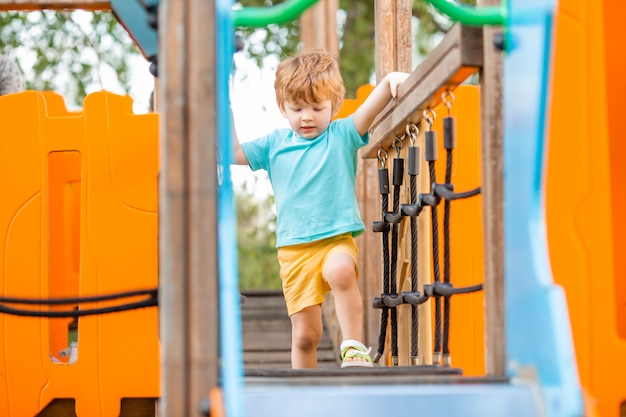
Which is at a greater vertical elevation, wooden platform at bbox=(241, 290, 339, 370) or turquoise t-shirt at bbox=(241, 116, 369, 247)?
turquoise t-shirt at bbox=(241, 116, 369, 247)

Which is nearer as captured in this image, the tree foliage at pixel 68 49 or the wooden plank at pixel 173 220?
the wooden plank at pixel 173 220

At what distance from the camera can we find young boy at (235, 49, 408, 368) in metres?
2.96

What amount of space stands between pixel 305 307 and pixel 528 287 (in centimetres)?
138

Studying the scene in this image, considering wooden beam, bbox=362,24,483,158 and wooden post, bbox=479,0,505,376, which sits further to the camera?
wooden beam, bbox=362,24,483,158

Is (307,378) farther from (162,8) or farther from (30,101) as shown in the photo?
(30,101)

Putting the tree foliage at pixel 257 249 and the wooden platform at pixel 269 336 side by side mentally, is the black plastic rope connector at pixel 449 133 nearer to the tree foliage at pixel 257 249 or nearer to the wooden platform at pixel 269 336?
the wooden platform at pixel 269 336

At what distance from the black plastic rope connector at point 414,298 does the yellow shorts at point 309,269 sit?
0.31 meters

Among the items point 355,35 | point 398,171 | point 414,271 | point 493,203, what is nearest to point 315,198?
point 398,171

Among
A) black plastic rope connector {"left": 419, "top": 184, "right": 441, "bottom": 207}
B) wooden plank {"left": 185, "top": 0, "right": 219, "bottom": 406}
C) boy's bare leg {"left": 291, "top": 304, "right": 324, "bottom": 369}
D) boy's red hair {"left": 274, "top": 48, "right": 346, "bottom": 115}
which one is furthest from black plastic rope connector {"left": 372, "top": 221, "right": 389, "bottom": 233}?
wooden plank {"left": 185, "top": 0, "right": 219, "bottom": 406}

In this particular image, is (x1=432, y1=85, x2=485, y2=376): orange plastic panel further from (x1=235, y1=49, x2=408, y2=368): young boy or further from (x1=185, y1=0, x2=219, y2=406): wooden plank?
(x1=185, y1=0, x2=219, y2=406): wooden plank

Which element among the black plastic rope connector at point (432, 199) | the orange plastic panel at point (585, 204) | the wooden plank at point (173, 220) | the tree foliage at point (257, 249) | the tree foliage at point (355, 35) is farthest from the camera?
the tree foliage at point (257, 249)

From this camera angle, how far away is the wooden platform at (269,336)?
4531mm

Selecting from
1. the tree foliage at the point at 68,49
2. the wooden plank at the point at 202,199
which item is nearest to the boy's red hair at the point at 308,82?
the wooden plank at the point at 202,199

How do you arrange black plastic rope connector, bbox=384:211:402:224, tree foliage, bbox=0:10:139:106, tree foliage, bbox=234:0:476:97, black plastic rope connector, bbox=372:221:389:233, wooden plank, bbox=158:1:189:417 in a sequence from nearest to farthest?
wooden plank, bbox=158:1:189:417, black plastic rope connector, bbox=384:211:402:224, black plastic rope connector, bbox=372:221:389:233, tree foliage, bbox=0:10:139:106, tree foliage, bbox=234:0:476:97
